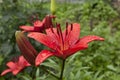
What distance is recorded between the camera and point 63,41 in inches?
59.2

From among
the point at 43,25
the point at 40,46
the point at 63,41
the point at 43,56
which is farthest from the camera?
the point at 40,46

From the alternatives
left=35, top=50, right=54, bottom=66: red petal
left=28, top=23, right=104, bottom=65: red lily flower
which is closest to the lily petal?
left=28, top=23, right=104, bottom=65: red lily flower

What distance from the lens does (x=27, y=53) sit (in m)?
1.48

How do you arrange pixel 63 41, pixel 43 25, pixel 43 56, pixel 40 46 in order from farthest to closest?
1. pixel 40 46
2. pixel 43 25
3. pixel 63 41
4. pixel 43 56

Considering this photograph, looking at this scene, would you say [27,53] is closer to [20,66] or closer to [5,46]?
[20,66]

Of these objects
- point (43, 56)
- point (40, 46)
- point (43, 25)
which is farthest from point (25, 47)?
point (40, 46)

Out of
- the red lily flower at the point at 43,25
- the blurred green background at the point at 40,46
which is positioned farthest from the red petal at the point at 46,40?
the blurred green background at the point at 40,46

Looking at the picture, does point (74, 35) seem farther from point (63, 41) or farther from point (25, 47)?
point (25, 47)

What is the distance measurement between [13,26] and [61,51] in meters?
1.87

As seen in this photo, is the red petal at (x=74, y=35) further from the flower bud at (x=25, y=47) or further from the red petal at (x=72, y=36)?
the flower bud at (x=25, y=47)

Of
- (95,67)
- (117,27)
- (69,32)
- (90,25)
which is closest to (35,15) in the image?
(95,67)

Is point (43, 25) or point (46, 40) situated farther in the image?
point (43, 25)

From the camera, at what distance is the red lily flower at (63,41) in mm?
1404

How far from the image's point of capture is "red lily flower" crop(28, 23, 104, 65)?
55.3 inches
